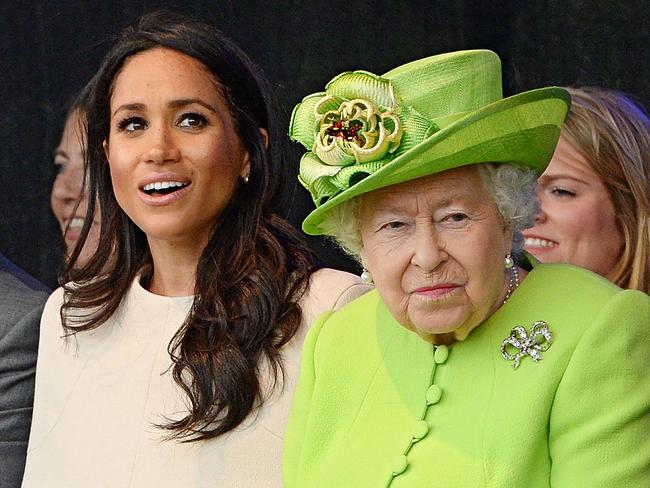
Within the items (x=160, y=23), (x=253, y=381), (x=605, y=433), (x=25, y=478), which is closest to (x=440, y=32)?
(x=160, y=23)

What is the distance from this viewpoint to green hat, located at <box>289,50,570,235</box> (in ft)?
7.76

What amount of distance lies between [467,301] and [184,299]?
3.52ft

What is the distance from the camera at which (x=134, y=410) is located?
321 centimetres

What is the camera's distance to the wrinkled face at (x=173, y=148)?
3182 millimetres

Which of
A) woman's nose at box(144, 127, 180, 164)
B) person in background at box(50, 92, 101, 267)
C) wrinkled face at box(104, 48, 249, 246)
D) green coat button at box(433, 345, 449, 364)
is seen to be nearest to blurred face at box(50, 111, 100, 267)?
person in background at box(50, 92, 101, 267)

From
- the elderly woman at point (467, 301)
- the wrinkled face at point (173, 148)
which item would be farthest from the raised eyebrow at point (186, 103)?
the elderly woman at point (467, 301)

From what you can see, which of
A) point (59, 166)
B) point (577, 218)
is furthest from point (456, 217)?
point (59, 166)

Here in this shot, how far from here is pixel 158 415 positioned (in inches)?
124

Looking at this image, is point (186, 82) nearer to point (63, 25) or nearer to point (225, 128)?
point (225, 128)

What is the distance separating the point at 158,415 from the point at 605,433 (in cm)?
125

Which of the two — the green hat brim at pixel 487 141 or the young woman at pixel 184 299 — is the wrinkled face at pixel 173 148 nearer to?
the young woman at pixel 184 299

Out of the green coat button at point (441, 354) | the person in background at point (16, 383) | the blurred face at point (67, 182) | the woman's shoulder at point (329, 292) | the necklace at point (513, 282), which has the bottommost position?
the person in background at point (16, 383)

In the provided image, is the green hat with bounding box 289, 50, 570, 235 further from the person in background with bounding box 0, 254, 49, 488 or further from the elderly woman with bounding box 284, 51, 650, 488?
the person in background with bounding box 0, 254, 49, 488

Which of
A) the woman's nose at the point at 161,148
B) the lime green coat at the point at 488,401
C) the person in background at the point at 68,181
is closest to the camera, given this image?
the lime green coat at the point at 488,401
